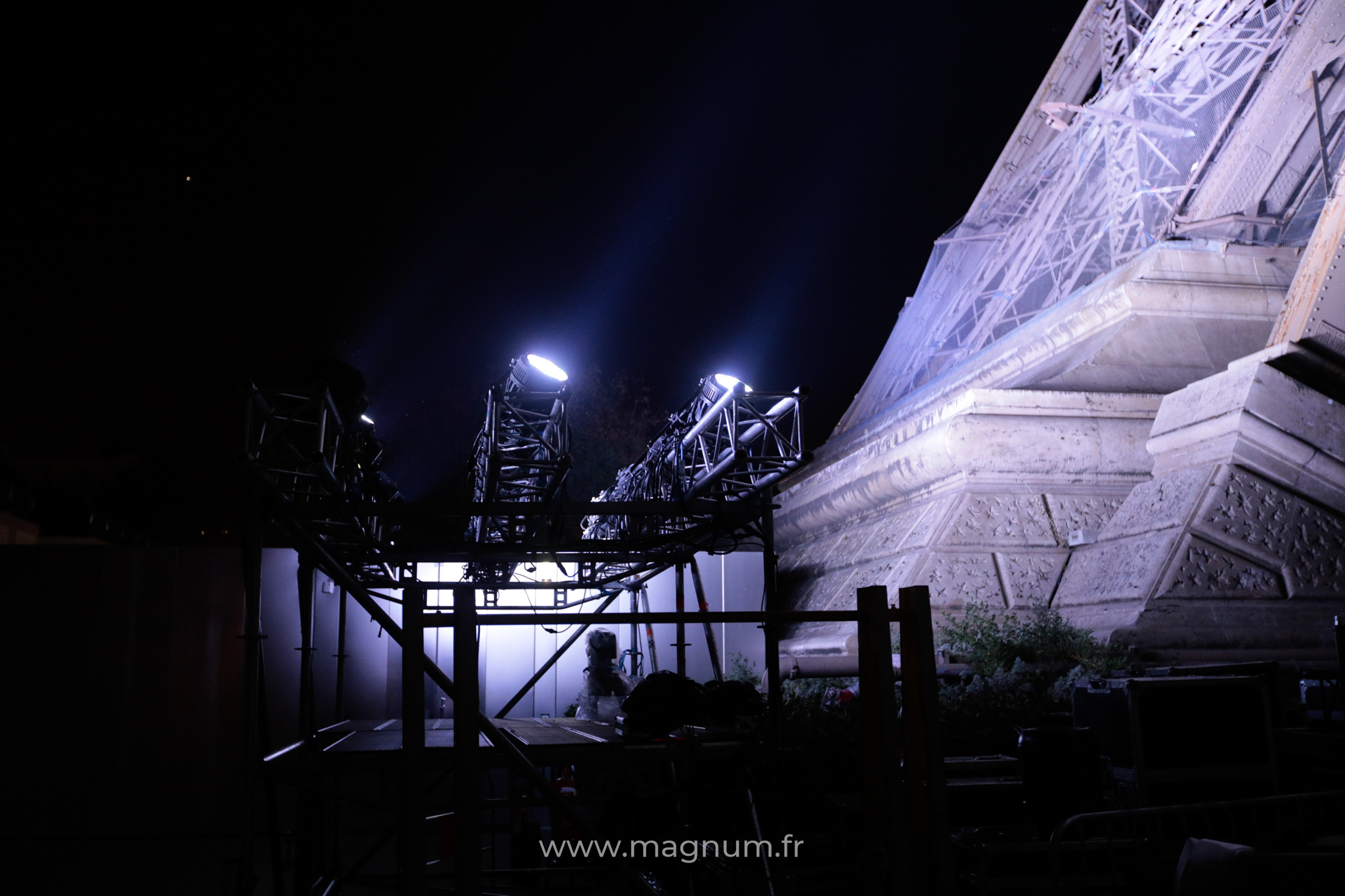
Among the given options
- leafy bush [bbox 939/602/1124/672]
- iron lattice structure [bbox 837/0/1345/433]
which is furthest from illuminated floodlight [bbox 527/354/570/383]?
iron lattice structure [bbox 837/0/1345/433]

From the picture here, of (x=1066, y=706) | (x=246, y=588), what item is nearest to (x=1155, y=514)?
(x=1066, y=706)

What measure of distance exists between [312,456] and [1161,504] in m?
8.74

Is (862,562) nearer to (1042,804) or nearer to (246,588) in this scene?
(1042,804)

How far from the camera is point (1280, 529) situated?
946 cm

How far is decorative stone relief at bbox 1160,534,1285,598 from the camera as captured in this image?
9008 mm

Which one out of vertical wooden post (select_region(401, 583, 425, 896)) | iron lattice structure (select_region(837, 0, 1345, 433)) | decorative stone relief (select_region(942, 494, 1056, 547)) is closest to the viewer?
vertical wooden post (select_region(401, 583, 425, 896))

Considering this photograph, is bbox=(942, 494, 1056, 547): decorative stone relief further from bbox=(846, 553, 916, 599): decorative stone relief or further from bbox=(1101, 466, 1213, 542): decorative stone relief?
bbox=(1101, 466, 1213, 542): decorative stone relief

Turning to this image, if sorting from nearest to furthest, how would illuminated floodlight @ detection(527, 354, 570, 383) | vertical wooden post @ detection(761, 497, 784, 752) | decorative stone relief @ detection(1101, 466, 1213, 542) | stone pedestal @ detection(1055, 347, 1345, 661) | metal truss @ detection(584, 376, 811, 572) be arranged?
vertical wooden post @ detection(761, 497, 784, 752), metal truss @ detection(584, 376, 811, 572), illuminated floodlight @ detection(527, 354, 570, 383), stone pedestal @ detection(1055, 347, 1345, 661), decorative stone relief @ detection(1101, 466, 1213, 542)

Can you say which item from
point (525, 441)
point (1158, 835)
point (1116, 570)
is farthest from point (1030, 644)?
point (525, 441)

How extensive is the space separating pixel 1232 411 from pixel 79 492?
33.1 meters

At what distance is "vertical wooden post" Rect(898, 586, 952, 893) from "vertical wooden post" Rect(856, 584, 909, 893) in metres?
0.09

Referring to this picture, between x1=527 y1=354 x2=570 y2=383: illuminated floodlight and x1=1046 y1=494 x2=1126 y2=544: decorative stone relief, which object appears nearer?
x1=527 y1=354 x2=570 y2=383: illuminated floodlight

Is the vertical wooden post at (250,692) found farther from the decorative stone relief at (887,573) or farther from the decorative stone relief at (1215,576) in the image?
the decorative stone relief at (1215,576)

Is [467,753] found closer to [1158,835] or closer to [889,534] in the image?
[1158,835]
